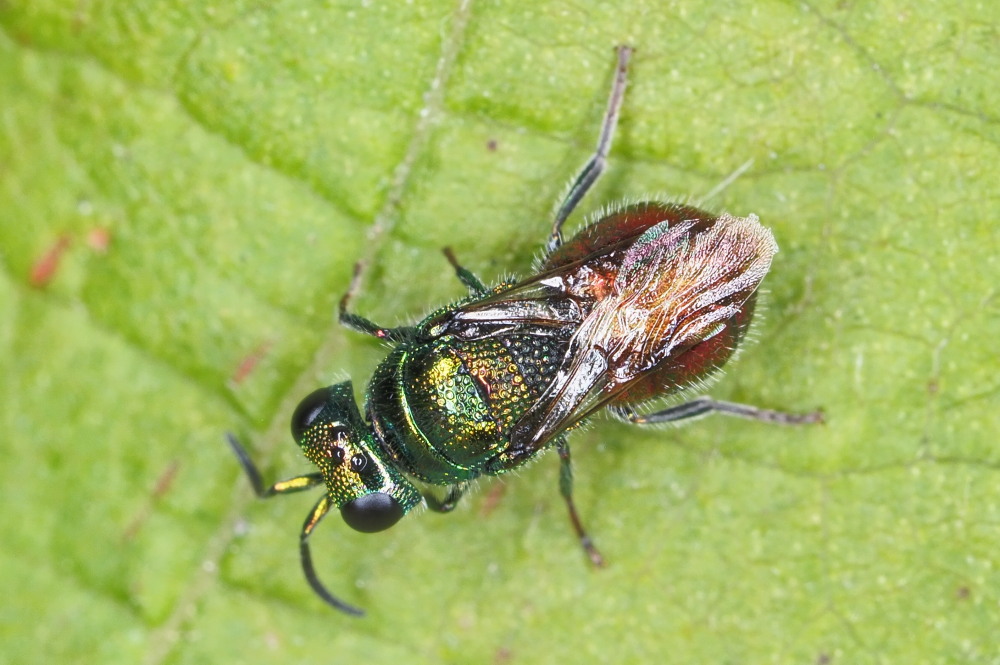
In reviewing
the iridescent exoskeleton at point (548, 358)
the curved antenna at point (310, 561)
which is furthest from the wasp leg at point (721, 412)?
the curved antenna at point (310, 561)

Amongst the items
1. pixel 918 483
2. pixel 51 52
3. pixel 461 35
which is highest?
pixel 461 35

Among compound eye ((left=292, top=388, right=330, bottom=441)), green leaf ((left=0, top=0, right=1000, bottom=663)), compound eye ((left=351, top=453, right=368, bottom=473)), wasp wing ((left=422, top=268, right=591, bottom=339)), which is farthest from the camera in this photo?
compound eye ((left=292, top=388, right=330, bottom=441))

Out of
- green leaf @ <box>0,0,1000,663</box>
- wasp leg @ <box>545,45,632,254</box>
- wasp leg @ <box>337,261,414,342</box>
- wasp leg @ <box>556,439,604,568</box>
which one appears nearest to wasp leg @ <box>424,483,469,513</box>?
green leaf @ <box>0,0,1000,663</box>

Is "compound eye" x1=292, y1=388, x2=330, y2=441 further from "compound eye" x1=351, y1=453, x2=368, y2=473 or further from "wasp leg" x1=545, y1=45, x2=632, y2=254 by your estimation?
"wasp leg" x1=545, y1=45, x2=632, y2=254

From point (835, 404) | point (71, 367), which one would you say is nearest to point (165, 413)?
point (71, 367)

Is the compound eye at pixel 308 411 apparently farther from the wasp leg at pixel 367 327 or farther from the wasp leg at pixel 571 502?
the wasp leg at pixel 571 502

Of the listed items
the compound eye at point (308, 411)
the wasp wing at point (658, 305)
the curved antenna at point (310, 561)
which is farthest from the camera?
the curved antenna at point (310, 561)

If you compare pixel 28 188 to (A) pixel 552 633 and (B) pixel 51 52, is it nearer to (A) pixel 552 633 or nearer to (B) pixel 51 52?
(B) pixel 51 52
